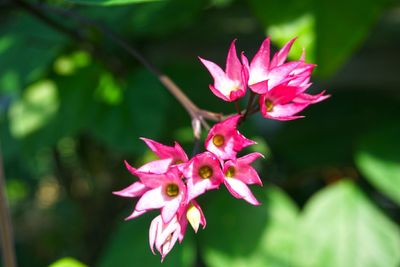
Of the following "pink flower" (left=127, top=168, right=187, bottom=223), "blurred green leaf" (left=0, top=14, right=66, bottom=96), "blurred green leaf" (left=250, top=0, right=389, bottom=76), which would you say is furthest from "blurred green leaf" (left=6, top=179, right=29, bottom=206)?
"pink flower" (left=127, top=168, right=187, bottom=223)

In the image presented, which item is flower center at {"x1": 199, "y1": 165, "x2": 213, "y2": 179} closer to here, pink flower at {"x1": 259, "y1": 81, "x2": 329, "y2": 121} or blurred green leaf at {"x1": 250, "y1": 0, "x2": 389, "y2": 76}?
pink flower at {"x1": 259, "y1": 81, "x2": 329, "y2": 121}

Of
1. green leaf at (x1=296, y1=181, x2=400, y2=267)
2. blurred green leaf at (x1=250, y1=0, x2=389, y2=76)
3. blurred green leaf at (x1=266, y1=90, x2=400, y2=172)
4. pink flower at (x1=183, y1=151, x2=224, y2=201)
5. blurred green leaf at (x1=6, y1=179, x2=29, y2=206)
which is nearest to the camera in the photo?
pink flower at (x1=183, y1=151, x2=224, y2=201)

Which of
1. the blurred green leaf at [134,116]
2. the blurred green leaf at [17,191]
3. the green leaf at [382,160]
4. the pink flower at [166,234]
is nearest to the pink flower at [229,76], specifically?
the pink flower at [166,234]

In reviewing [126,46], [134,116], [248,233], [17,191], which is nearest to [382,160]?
[248,233]

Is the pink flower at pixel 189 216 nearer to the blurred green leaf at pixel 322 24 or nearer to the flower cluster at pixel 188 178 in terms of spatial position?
the flower cluster at pixel 188 178

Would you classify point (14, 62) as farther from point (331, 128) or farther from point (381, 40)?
point (381, 40)
